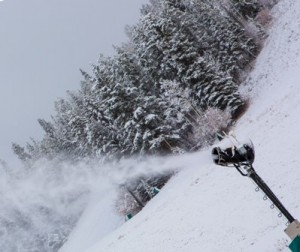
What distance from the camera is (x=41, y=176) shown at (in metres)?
89.8

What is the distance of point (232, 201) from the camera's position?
27031mm

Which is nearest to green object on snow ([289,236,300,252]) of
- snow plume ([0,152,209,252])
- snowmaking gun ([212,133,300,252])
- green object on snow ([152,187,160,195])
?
snowmaking gun ([212,133,300,252])

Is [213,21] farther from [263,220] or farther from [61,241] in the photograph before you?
[263,220]

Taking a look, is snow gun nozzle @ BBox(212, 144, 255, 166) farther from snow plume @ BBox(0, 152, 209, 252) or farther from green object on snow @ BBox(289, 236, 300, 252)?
snow plume @ BBox(0, 152, 209, 252)

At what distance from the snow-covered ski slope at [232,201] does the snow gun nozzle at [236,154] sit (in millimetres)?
1181

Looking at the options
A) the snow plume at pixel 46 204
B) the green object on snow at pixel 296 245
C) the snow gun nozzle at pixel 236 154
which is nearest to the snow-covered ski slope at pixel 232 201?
the snow gun nozzle at pixel 236 154

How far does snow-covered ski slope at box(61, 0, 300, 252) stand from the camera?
840 inches

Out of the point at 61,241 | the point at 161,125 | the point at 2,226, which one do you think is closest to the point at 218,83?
the point at 161,125

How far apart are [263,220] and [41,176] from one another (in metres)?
73.2

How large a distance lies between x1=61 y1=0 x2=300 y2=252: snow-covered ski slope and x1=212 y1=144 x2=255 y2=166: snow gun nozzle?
1181mm

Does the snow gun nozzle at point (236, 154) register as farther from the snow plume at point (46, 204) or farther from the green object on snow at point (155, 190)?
the snow plume at point (46, 204)

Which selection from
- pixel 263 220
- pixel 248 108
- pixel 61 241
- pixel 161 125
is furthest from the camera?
pixel 61 241

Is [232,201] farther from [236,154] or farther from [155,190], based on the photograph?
[155,190]

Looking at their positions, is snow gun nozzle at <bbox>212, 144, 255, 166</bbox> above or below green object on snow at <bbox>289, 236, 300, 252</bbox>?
above
